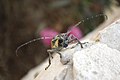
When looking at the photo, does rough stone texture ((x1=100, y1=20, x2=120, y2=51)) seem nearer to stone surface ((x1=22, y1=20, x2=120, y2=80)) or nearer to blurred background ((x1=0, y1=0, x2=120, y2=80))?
stone surface ((x1=22, y1=20, x2=120, y2=80))

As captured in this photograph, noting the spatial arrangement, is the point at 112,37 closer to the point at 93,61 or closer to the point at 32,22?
the point at 93,61

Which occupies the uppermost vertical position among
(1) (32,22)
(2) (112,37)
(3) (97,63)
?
(1) (32,22)

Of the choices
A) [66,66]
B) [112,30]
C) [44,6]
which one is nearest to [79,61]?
[66,66]

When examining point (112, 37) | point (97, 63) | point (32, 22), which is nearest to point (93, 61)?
point (97, 63)

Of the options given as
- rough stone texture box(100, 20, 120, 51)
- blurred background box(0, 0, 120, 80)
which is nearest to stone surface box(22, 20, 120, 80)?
rough stone texture box(100, 20, 120, 51)

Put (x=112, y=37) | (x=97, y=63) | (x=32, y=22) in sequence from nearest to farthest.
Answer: (x=97, y=63)
(x=112, y=37)
(x=32, y=22)

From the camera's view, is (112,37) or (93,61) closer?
(93,61)

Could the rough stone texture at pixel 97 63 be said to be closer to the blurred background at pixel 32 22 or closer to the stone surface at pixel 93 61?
the stone surface at pixel 93 61
